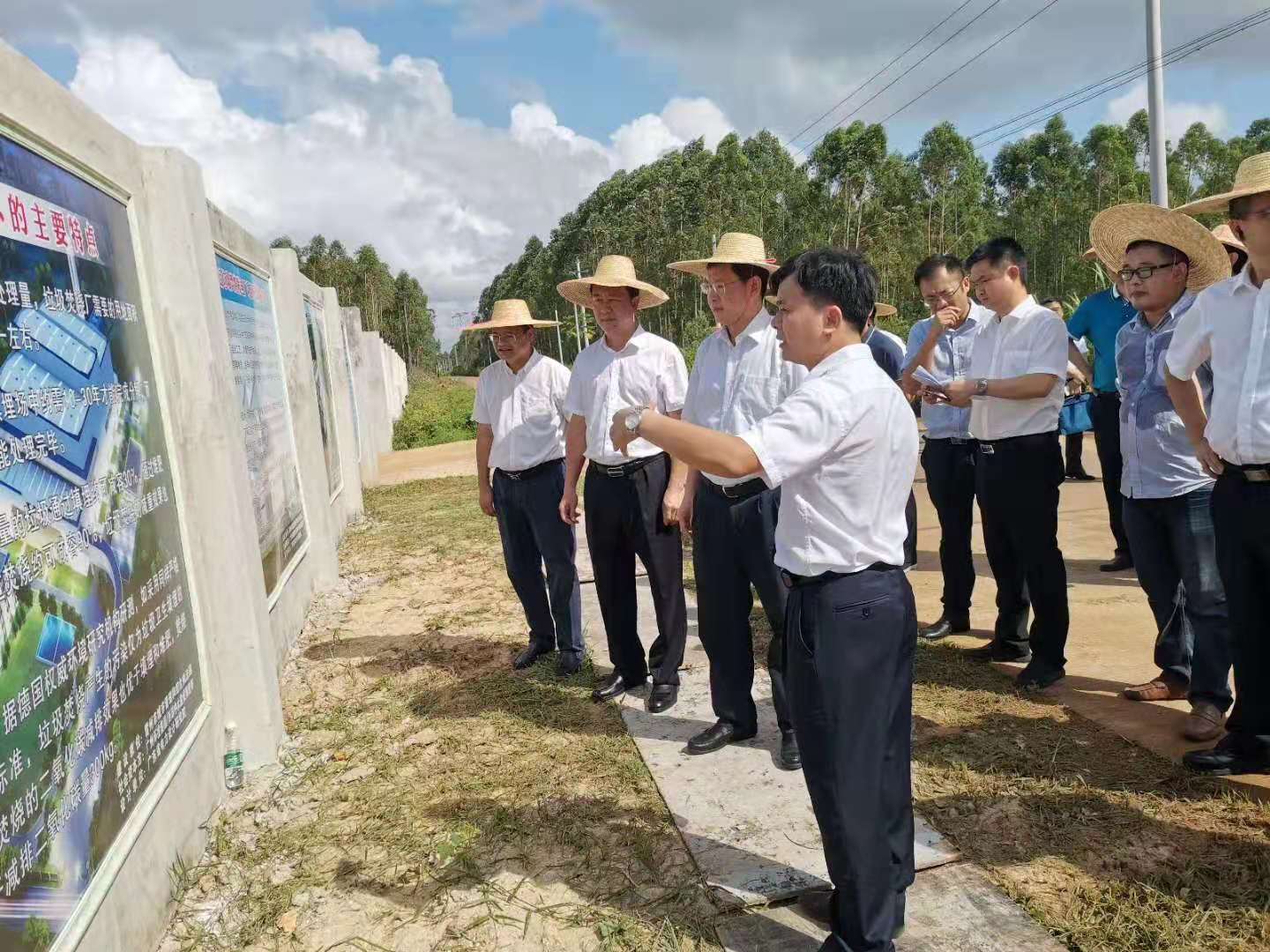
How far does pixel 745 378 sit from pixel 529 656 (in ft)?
7.27

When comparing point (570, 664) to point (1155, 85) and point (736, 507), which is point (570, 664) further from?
point (1155, 85)

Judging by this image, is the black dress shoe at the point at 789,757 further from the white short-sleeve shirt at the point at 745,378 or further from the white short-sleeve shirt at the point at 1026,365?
the white short-sleeve shirt at the point at 1026,365

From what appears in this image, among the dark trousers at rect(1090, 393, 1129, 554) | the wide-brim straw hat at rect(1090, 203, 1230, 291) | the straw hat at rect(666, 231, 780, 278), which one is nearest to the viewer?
the wide-brim straw hat at rect(1090, 203, 1230, 291)

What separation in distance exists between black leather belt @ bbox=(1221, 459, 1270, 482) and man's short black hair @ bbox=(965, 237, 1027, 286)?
1375mm

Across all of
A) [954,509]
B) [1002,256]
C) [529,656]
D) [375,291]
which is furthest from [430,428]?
[375,291]

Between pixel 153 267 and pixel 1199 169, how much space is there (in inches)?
1965

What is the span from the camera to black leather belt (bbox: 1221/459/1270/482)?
2664 millimetres

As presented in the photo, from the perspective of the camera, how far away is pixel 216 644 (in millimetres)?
3541

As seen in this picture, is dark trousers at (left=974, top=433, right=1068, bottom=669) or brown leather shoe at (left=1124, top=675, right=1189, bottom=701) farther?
dark trousers at (left=974, top=433, right=1068, bottom=669)

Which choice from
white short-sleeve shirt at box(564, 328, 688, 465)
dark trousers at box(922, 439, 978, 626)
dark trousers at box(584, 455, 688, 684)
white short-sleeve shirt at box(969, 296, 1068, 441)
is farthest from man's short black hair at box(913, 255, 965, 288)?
dark trousers at box(584, 455, 688, 684)

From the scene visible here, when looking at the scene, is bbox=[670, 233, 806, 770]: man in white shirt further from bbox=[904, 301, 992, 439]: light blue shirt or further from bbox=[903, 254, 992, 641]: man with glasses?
bbox=[904, 301, 992, 439]: light blue shirt

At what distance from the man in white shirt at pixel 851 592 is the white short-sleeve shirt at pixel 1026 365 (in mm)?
1944

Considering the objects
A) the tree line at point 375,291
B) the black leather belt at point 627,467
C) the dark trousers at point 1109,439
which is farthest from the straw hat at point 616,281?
the tree line at point 375,291

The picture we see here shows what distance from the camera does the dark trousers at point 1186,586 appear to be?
129 inches
